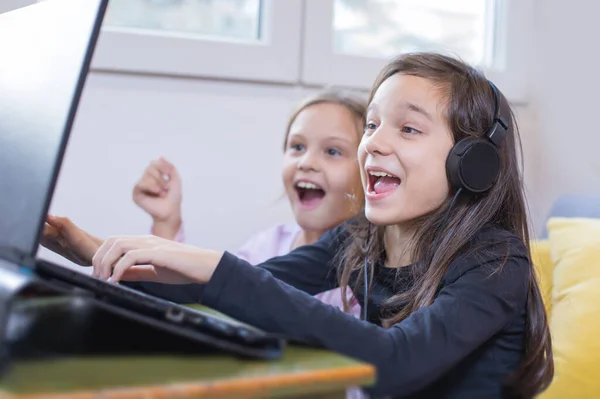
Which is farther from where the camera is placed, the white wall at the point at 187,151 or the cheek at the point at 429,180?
the white wall at the point at 187,151

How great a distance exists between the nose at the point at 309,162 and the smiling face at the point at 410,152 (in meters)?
0.50

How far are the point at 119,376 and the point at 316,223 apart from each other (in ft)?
3.64

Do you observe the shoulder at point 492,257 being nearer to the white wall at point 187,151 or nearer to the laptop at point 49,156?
the laptop at point 49,156

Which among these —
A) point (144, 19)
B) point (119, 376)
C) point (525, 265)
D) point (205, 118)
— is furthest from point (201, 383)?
point (144, 19)

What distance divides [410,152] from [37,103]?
54 cm

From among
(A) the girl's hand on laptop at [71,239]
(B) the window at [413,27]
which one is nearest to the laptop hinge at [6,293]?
(A) the girl's hand on laptop at [71,239]

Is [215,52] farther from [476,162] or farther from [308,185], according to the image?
[476,162]

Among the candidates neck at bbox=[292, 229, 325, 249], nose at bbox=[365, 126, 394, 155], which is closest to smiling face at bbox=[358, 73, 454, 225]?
nose at bbox=[365, 126, 394, 155]

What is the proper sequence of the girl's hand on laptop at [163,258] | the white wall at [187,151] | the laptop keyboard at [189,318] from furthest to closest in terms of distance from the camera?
the white wall at [187,151] → the girl's hand on laptop at [163,258] → the laptop keyboard at [189,318]

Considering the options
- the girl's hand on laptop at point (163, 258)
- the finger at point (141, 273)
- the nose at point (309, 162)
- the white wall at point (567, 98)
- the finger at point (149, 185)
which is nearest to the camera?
the girl's hand on laptop at point (163, 258)

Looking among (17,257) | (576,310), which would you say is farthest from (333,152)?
(17,257)

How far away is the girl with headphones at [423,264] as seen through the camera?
28.5 inches

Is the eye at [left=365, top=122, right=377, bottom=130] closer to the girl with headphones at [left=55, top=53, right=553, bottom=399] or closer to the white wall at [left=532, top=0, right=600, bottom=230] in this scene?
the girl with headphones at [left=55, top=53, right=553, bottom=399]

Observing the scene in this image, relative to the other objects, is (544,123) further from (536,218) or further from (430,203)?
(430,203)
